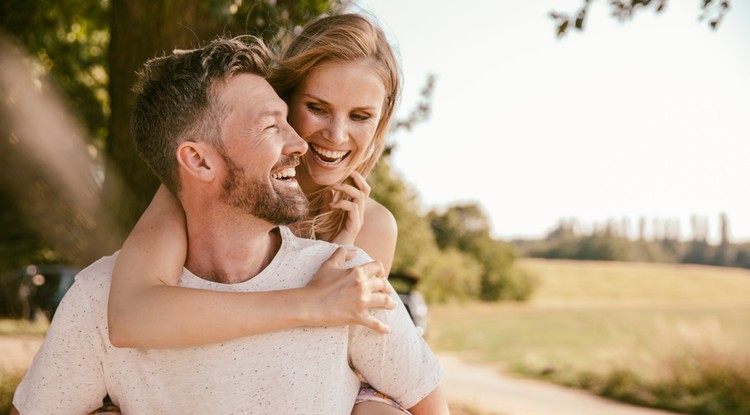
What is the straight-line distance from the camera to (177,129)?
6.98 ft

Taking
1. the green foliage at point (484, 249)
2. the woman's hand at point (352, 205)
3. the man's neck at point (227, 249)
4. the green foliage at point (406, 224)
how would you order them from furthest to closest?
the green foliage at point (484, 249)
the green foliage at point (406, 224)
the woman's hand at point (352, 205)
the man's neck at point (227, 249)

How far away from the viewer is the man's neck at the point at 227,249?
2.11 meters

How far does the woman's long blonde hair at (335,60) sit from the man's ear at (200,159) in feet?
2.64

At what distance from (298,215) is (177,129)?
43 centimetres

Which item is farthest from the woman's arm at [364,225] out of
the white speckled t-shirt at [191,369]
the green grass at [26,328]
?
the green grass at [26,328]

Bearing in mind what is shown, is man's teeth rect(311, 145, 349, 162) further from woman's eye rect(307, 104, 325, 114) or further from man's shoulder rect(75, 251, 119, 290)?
man's shoulder rect(75, 251, 119, 290)

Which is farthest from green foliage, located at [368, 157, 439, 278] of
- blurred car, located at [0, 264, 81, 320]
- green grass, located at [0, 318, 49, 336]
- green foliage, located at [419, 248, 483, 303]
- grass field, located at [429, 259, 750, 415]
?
green grass, located at [0, 318, 49, 336]

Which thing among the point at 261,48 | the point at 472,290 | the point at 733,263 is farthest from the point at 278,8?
the point at 733,263

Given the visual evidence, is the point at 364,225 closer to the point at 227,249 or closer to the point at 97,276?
the point at 227,249

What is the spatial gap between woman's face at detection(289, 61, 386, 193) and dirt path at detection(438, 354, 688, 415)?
6.38 metres

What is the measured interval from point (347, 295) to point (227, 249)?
0.39 meters

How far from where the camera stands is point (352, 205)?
9.24ft

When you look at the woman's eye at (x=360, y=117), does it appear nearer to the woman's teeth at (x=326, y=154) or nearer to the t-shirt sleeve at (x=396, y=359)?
the woman's teeth at (x=326, y=154)

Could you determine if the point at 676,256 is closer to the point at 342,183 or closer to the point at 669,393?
the point at 669,393
